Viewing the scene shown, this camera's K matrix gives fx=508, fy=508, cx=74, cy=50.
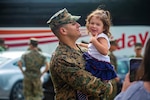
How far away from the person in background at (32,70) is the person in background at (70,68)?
23.5ft

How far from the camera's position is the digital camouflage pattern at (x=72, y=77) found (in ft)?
13.0

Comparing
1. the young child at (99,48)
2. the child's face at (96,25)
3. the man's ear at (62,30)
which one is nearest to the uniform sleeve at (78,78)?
the young child at (99,48)

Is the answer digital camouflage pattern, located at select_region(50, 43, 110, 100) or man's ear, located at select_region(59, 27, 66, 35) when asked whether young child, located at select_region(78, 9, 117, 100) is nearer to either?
digital camouflage pattern, located at select_region(50, 43, 110, 100)

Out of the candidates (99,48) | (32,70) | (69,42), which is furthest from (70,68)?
(32,70)

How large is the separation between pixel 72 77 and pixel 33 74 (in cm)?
782

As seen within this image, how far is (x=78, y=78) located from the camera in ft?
13.0

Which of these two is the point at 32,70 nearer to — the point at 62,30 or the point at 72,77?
the point at 62,30

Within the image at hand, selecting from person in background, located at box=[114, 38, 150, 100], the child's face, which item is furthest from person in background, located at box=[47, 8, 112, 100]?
person in background, located at box=[114, 38, 150, 100]

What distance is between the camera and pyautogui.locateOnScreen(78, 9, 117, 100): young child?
4.14 m

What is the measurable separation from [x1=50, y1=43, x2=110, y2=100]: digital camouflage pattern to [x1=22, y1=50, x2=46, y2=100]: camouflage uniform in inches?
283

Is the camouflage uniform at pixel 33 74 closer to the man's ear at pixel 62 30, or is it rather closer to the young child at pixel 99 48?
the young child at pixel 99 48

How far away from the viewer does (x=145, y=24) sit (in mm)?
19266

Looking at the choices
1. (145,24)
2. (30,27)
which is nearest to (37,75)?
(30,27)

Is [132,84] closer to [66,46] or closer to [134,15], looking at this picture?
[66,46]
